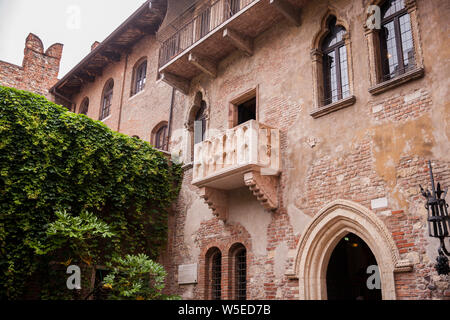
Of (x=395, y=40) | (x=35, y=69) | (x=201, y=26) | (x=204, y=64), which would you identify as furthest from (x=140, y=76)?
(x=395, y=40)

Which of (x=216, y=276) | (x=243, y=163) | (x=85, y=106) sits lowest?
(x=216, y=276)

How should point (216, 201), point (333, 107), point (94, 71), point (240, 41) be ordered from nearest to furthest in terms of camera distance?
point (333, 107)
point (216, 201)
point (240, 41)
point (94, 71)

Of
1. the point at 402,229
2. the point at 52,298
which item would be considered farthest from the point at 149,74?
the point at 402,229

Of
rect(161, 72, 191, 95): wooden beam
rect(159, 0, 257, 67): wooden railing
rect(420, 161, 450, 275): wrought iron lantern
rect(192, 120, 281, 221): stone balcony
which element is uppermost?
rect(159, 0, 257, 67): wooden railing

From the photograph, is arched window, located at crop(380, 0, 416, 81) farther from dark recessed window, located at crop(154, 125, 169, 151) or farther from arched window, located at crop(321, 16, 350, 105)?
dark recessed window, located at crop(154, 125, 169, 151)

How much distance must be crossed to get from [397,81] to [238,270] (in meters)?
5.46

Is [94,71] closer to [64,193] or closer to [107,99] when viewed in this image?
[107,99]

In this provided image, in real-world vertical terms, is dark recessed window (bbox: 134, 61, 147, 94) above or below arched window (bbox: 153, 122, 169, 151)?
above

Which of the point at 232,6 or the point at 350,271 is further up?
the point at 232,6

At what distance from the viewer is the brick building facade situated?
7.30 m

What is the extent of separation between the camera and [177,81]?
42.8 ft

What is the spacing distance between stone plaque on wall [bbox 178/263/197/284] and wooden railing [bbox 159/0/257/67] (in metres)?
5.91

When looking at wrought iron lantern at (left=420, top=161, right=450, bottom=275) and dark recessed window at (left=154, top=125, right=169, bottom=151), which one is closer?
wrought iron lantern at (left=420, top=161, right=450, bottom=275)

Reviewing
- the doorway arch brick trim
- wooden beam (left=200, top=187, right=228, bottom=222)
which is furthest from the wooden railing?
the doorway arch brick trim
